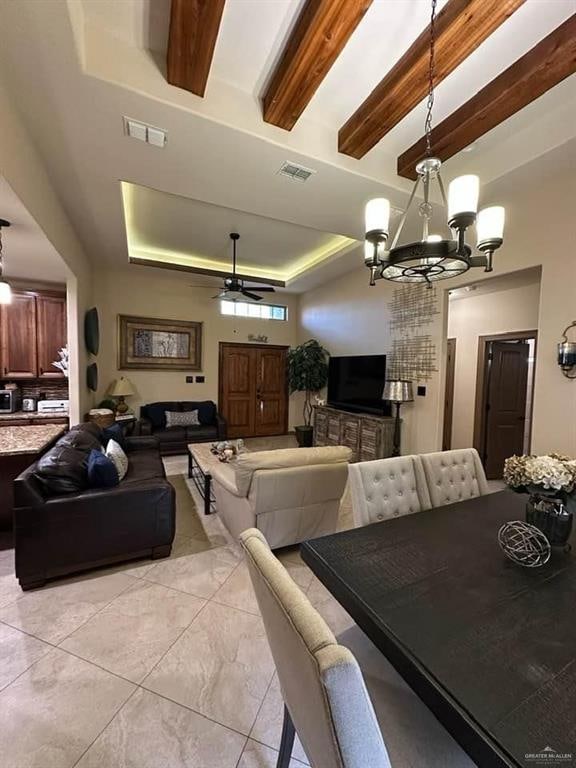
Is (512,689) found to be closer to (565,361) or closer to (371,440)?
(565,361)

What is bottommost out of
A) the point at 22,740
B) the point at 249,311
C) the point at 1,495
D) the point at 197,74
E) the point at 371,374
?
the point at 22,740

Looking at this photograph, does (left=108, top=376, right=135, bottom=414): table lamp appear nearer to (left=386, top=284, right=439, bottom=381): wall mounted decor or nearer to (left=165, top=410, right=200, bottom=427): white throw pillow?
(left=165, top=410, right=200, bottom=427): white throw pillow

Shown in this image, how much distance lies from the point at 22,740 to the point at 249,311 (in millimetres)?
6405

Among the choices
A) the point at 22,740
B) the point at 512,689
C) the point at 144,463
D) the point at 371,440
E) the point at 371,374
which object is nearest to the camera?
the point at 512,689

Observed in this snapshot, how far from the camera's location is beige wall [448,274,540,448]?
4.29 meters

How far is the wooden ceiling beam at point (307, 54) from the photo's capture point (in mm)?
1677

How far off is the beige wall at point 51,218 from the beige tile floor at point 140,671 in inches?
89.0

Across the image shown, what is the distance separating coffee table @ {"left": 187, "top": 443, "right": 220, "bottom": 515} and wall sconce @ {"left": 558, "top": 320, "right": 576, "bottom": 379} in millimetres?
3278

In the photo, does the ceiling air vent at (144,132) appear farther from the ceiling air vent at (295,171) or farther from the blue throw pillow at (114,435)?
the blue throw pillow at (114,435)

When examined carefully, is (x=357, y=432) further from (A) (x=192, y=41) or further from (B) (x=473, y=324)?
(A) (x=192, y=41)

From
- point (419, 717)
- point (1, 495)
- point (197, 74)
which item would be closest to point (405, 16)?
point (197, 74)

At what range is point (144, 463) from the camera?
335 cm

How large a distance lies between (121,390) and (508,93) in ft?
19.0

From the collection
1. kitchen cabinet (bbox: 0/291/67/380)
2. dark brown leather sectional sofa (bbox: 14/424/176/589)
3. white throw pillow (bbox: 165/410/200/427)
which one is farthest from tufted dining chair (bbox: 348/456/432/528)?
white throw pillow (bbox: 165/410/200/427)
